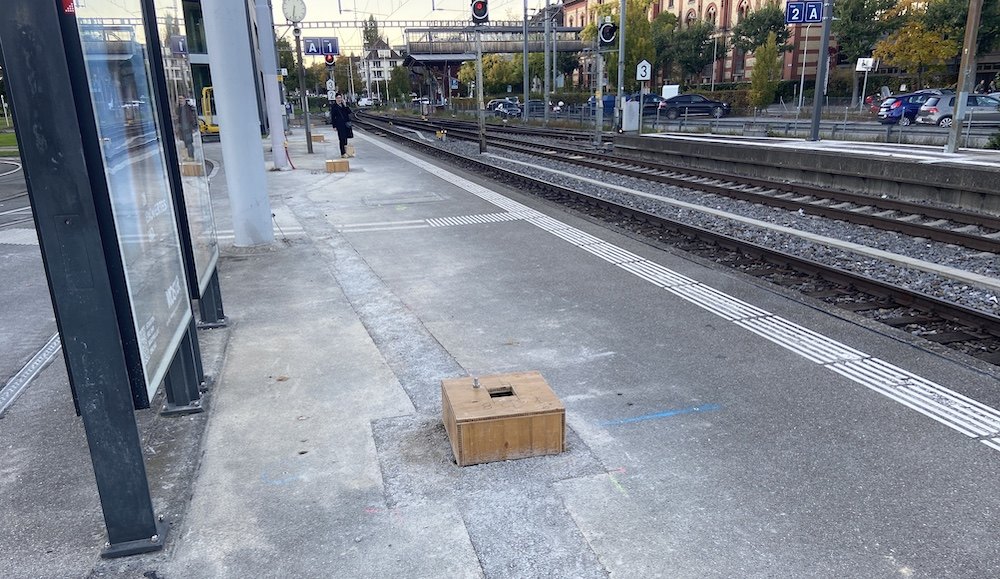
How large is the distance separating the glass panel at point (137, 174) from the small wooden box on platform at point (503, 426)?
1.55 meters

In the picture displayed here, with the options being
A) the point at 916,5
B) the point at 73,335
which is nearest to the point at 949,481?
the point at 73,335

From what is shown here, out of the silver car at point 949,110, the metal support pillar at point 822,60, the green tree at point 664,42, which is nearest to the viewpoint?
the metal support pillar at point 822,60

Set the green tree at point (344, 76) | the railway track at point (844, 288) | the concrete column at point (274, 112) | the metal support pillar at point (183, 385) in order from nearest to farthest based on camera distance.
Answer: the metal support pillar at point (183, 385) → the railway track at point (844, 288) → the concrete column at point (274, 112) → the green tree at point (344, 76)

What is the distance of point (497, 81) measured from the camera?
80000 mm

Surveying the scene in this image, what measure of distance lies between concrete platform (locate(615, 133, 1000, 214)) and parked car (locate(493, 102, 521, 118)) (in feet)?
107

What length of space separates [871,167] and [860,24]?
4175 centimetres

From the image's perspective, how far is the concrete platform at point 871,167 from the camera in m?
11.8

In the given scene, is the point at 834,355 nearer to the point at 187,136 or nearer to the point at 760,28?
the point at 187,136

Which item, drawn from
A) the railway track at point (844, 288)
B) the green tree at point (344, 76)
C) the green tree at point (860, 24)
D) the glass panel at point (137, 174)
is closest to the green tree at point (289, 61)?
the green tree at point (344, 76)

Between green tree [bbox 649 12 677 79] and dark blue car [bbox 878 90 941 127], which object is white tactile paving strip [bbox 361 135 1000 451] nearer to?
dark blue car [bbox 878 90 941 127]

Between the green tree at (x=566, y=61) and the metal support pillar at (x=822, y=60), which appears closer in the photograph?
the metal support pillar at (x=822, y=60)

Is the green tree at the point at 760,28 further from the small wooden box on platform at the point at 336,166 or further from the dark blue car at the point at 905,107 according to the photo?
the small wooden box on platform at the point at 336,166

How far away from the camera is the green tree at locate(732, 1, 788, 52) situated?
54.3 metres

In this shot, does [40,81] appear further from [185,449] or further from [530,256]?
[530,256]
